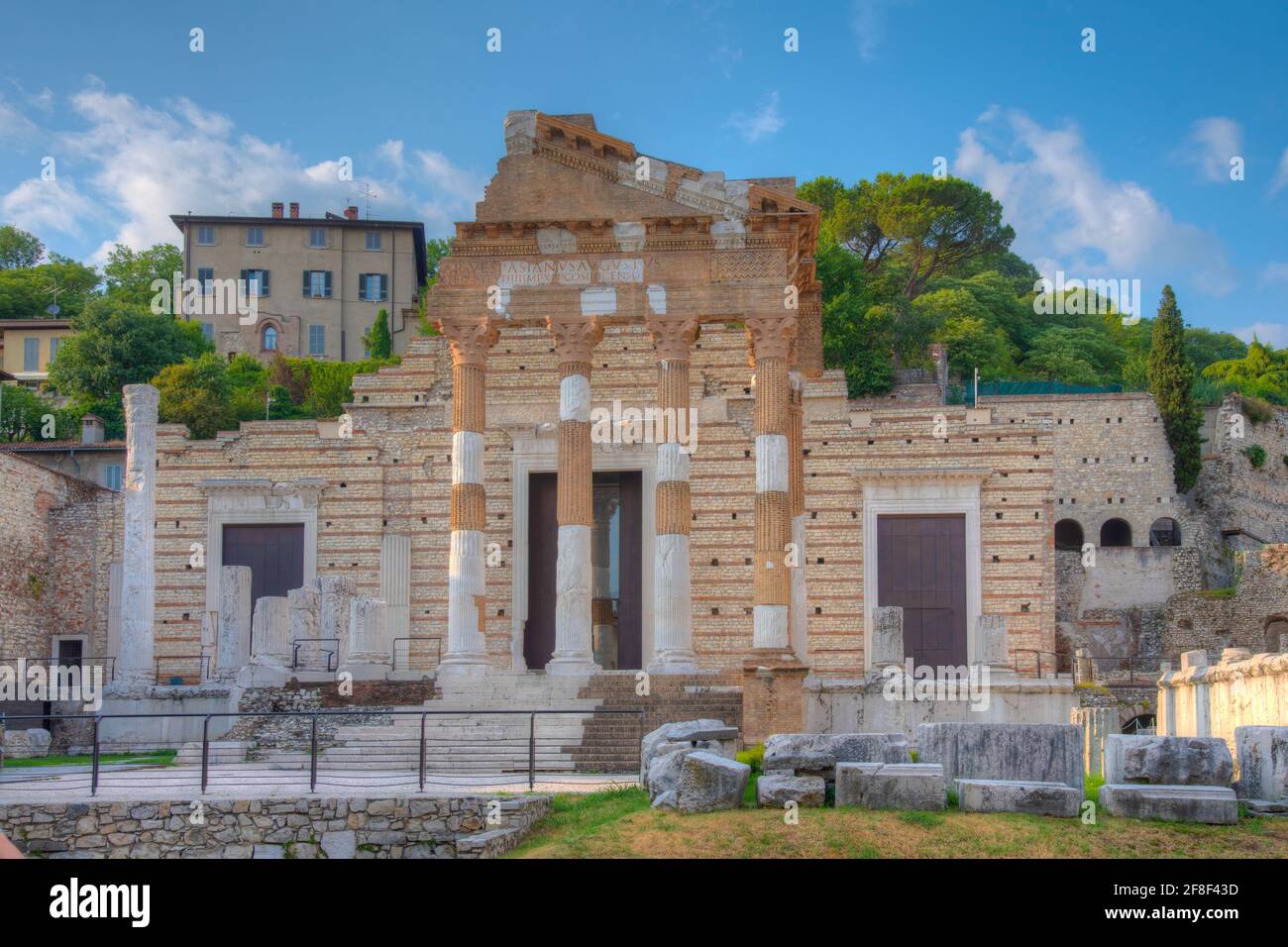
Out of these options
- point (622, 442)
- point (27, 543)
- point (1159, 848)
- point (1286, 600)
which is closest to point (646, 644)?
point (622, 442)

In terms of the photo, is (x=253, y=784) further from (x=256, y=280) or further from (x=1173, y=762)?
(x=256, y=280)

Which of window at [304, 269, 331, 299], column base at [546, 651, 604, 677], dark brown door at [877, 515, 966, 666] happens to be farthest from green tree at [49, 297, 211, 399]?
column base at [546, 651, 604, 677]

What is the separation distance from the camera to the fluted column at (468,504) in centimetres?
3038

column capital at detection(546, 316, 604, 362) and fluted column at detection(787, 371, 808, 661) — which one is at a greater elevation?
column capital at detection(546, 316, 604, 362)

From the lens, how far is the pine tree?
59.2 m

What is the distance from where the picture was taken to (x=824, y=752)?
60.8 ft

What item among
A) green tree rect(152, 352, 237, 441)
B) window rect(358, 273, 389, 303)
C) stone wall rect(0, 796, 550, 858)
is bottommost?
stone wall rect(0, 796, 550, 858)

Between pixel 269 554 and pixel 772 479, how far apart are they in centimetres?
1286

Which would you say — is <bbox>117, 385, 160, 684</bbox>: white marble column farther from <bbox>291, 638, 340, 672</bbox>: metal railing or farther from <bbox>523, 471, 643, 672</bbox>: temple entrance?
<bbox>523, 471, 643, 672</bbox>: temple entrance

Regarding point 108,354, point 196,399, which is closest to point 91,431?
point 196,399

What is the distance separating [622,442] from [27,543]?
15624 millimetres

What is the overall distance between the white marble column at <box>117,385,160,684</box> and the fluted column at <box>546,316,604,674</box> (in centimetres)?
926

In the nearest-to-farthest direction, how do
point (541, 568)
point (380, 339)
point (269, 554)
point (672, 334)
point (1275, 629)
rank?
1. point (672, 334)
2. point (541, 568)
3. point (269, 554)
4. point (1275, 629)
5. point (380, 339)
